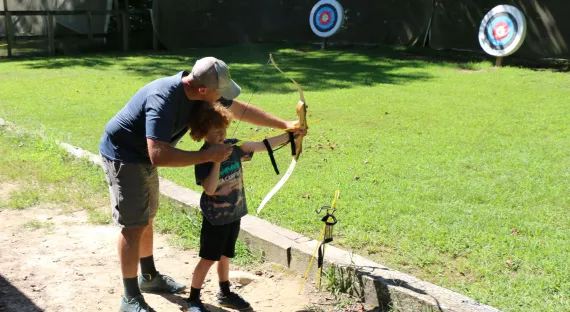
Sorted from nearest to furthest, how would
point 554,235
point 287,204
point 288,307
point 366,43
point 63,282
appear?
point 288,307 → point 63,282 → point 554,235 → point 287,204 → point 366,43

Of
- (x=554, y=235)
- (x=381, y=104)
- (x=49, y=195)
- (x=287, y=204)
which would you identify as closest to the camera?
(x=554, y=235)

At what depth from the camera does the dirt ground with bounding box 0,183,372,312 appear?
343cm

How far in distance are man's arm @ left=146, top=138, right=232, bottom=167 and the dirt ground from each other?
3.33 feet

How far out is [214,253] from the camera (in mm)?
3184

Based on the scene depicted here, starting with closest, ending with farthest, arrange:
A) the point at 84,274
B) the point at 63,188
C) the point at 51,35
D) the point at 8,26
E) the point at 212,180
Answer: the point at 212,180
the point at 84,274
the point at 63,188
the point at 8,26
the point at 51,35

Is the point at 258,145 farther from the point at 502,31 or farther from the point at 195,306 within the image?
the point at 502,31

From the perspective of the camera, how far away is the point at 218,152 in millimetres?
2871

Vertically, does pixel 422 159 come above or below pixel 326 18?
below

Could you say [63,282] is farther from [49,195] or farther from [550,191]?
[550,191]

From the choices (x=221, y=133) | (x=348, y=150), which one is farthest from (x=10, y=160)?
(x=221, y=133)

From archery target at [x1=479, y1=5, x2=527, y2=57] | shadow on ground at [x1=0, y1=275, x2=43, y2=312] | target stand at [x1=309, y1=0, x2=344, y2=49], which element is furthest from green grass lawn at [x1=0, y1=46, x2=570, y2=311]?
target stand at [x1=309, y1=0, x2=344, y2=49]

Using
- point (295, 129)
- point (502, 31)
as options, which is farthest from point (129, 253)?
point (502, 31)

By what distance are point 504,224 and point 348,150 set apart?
2478 millimetres

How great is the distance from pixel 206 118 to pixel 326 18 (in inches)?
621
